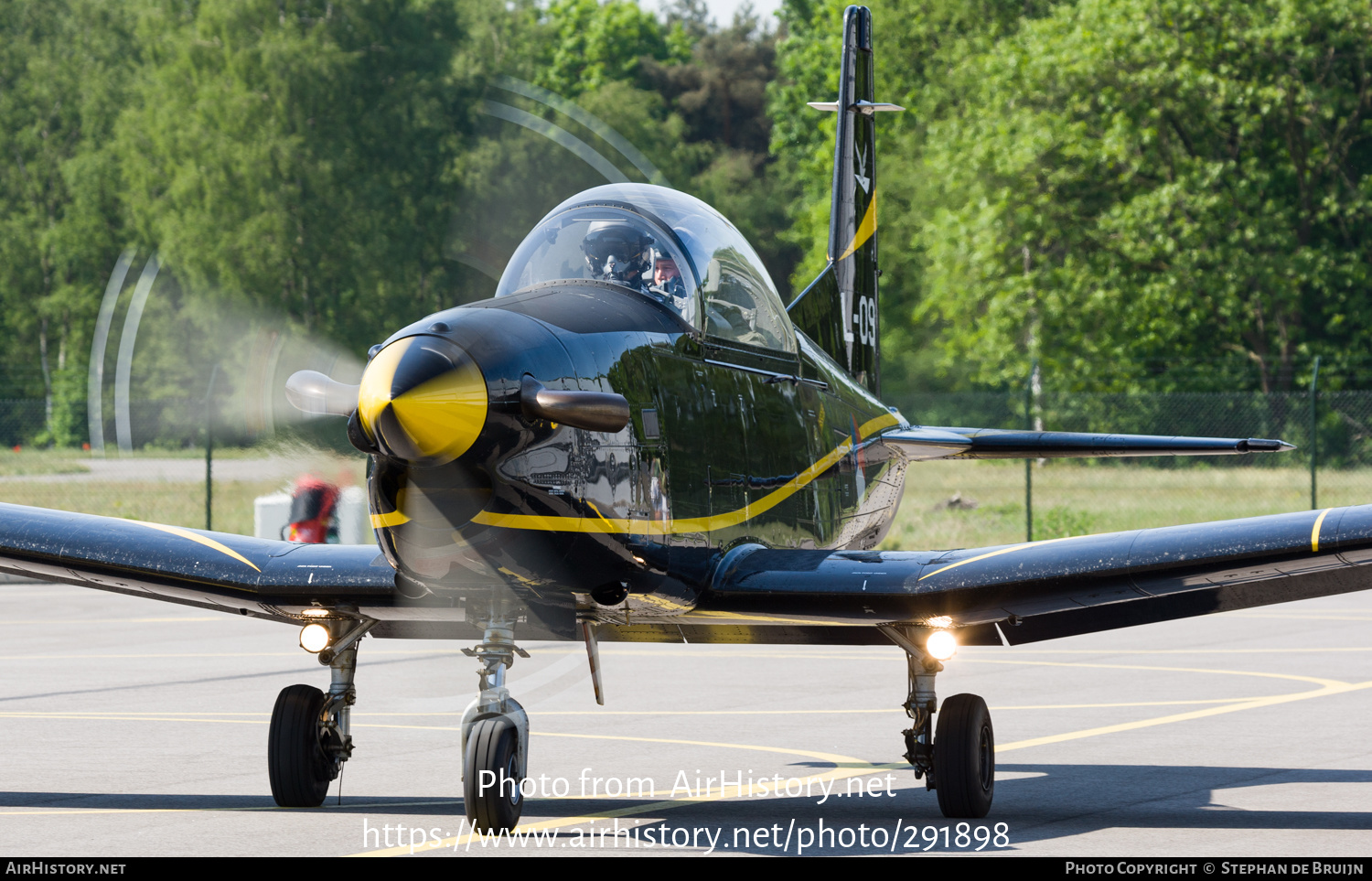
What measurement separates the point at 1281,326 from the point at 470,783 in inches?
1519

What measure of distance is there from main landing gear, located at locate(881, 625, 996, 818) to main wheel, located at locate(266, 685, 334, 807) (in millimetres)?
2849

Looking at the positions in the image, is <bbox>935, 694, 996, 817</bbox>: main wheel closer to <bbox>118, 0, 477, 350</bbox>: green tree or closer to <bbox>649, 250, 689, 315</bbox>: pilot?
<bbox>649, 250, 689, 315</bbox>: pilot

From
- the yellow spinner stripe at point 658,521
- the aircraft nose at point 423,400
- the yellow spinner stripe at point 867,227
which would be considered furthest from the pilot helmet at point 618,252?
the yellow spinner stripe at point 867,227

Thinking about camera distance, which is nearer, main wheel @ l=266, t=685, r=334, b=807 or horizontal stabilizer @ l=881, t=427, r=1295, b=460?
main wheel @ l=266, t=685, r=334, b=807

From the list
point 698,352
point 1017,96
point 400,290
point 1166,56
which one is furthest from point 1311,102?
point 698,352

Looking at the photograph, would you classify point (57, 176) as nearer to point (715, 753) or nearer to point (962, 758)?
point (715, 753)

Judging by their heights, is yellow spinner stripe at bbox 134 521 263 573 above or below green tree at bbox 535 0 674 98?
below

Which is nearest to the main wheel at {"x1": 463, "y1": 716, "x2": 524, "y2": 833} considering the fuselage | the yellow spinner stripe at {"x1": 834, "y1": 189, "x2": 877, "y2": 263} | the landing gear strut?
the landing gear strut

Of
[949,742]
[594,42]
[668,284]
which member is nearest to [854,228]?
[668,284]

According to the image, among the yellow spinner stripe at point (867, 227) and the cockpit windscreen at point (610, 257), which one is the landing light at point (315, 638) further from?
the yellow spinner stripe at point (867, 227)

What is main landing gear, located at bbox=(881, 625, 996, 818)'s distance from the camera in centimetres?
768

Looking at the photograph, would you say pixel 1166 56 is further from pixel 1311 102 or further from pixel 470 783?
pixel 470 783

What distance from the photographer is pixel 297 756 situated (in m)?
7.93

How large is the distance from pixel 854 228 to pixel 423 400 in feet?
24.9
